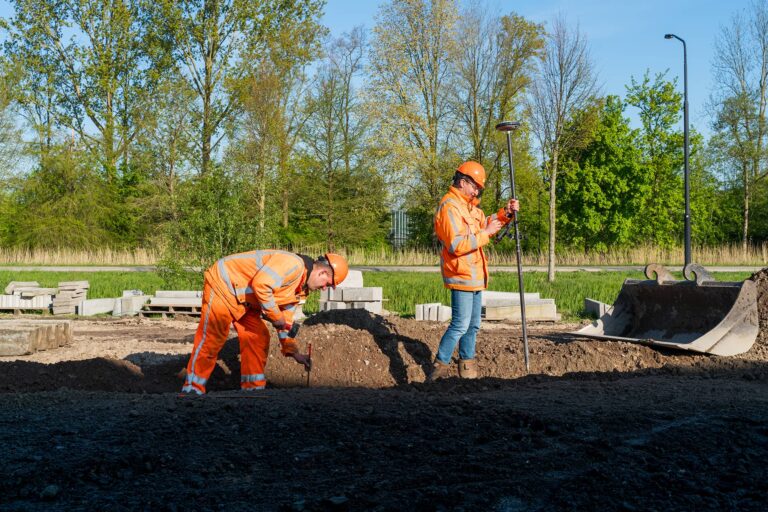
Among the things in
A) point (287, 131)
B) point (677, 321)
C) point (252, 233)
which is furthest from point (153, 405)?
point (287, 131)

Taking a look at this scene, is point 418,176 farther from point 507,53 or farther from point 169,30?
point 169,30

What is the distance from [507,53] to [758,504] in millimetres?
26151

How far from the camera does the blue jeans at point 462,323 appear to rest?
6539 millimetres

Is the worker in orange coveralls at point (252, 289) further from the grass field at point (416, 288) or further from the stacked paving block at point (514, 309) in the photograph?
the grass field at point (416, 288)

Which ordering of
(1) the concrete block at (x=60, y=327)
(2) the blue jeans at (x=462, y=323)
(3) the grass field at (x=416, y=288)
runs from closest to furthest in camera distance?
(2) the blue jeans at (x=462, y=323) → (1) the concrete block at (x=60, y=327) → (3) the grass field at (x=416, y=288)

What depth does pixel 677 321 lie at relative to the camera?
8.50 m

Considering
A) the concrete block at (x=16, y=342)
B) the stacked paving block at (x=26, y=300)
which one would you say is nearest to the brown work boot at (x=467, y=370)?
the concrete block at (x=16, y=342)

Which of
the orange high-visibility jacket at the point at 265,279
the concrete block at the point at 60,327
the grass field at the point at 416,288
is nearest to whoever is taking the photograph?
the orange high-visibility jacket at the point at 265,279

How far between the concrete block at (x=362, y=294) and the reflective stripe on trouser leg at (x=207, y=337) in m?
6.78

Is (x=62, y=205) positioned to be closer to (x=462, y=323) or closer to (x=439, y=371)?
(x=439, y=371)

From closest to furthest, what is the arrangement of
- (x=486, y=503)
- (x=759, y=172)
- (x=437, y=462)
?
(x=486, y=503) < (x=437, y=462) < (x=759, y=172)

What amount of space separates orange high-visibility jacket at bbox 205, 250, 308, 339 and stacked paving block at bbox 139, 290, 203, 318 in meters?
8.06

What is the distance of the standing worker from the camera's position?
643cm

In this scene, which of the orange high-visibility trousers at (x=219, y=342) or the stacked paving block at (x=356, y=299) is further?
the stacked paving block at (x=356, y=299)
